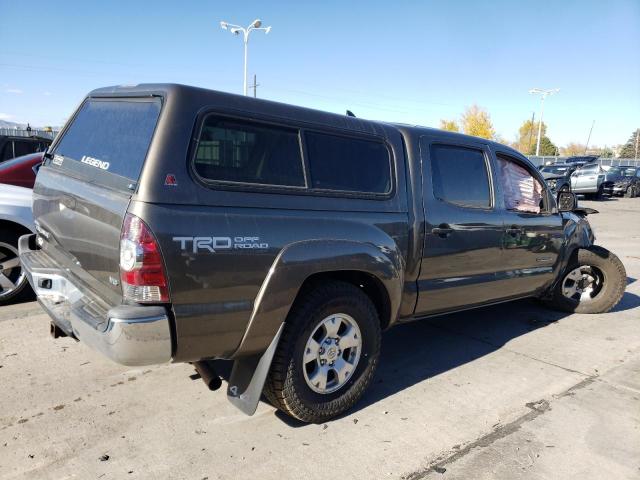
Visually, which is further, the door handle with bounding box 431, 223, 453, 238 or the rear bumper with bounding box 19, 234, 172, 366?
the door handle with bounding box 431, 223, 453, 238

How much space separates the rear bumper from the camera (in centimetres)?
237

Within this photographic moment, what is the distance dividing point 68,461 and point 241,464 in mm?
910

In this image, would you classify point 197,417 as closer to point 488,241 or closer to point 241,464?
point 241,464

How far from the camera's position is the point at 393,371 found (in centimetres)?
396

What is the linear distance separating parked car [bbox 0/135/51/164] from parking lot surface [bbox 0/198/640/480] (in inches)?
141

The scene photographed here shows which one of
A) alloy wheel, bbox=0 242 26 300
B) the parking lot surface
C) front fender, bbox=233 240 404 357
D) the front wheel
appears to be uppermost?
the front wheel

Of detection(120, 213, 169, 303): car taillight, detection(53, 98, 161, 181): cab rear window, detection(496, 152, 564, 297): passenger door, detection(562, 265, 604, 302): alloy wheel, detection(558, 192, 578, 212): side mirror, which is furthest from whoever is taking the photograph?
detection(562, 265, 604, 302): alloy wheel

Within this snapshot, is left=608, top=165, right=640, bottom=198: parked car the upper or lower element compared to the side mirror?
upper

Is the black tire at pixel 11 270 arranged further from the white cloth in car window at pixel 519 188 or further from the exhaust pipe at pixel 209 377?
the white cloth in car window at pixel 519 188

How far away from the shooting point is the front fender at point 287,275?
106 inches

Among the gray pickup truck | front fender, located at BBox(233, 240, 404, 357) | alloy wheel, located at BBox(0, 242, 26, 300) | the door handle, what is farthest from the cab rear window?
the door handle

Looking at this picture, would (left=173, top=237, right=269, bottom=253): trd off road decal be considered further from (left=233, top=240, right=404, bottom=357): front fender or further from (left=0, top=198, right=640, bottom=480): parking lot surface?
(left=0, top=198, right=640, bottom=480): parking lot surface

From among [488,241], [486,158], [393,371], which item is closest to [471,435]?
[393,371]

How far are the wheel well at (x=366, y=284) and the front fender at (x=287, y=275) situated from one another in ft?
0.41
